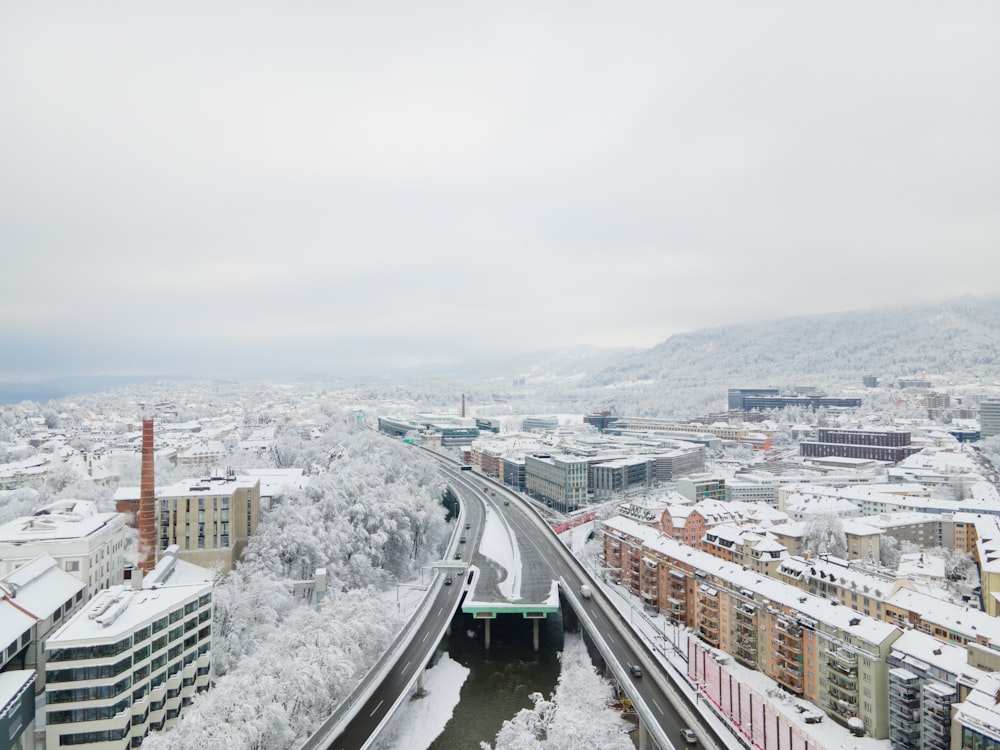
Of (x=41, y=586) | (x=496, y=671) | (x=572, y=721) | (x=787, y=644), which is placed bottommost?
(x=496, y=671)

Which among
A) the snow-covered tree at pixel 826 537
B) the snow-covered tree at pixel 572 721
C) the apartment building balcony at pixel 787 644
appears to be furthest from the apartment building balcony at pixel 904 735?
the snow-covered tree at pixel 826 537

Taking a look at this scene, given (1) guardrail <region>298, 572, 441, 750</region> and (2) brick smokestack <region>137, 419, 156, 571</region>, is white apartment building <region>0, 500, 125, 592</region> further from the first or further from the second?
(1) guardrail <region>298, 572, 441, 750</region>

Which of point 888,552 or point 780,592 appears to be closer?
point 780,592

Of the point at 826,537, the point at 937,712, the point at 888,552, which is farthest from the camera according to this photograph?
the point at 888,552

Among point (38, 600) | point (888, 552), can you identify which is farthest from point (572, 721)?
point (888, 552)

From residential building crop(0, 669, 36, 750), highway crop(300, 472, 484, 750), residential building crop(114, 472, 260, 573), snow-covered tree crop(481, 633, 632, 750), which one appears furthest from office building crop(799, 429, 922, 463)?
residential building crop(0, 669, 36, 750)

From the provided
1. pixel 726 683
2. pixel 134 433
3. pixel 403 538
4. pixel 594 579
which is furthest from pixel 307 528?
pixel 134 433

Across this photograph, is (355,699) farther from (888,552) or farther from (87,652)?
(888,552)
